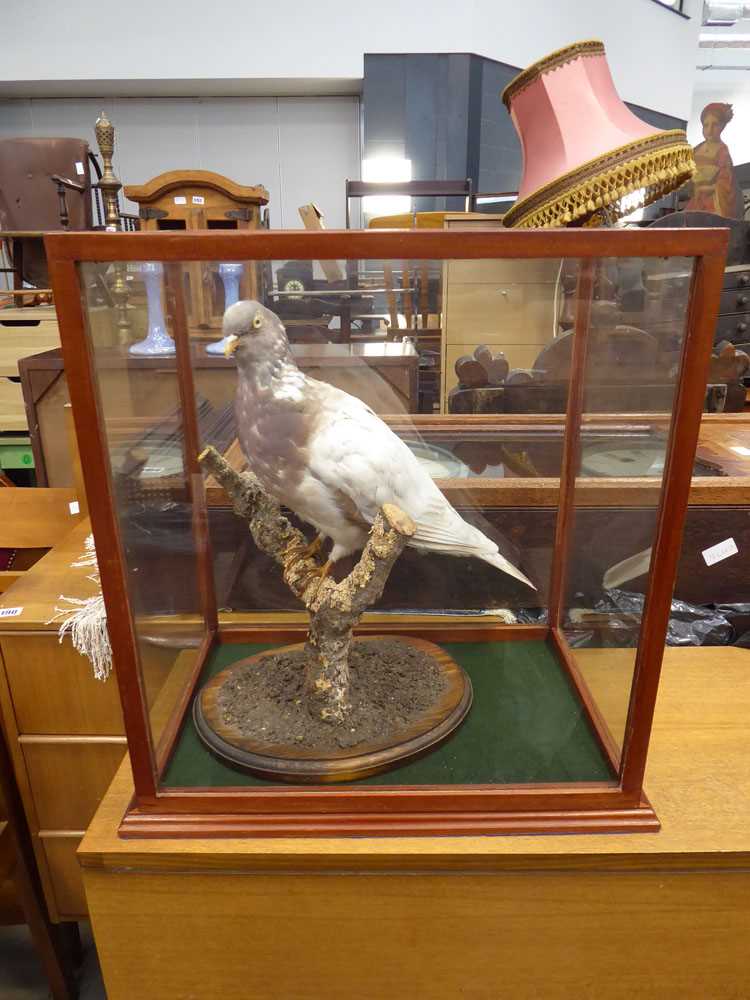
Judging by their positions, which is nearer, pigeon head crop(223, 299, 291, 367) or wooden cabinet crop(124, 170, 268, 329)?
pigeon head crop(223, 299, 291, 367)

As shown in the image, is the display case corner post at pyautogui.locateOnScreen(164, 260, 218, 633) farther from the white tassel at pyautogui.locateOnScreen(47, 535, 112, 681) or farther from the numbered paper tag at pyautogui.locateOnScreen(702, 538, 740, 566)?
the numbered paper tag at pyautogui.locateOnScreen(702, 538, 740, 566)

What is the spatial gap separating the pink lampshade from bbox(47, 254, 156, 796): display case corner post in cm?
40

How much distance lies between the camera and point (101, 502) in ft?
1.89

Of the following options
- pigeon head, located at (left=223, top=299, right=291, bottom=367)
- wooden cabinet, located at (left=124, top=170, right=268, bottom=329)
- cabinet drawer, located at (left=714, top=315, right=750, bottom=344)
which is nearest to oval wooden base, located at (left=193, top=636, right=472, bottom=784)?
pigeon head, located at (left=223, top=299, right=291, bottom=367)

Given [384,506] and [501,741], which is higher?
[384,506]

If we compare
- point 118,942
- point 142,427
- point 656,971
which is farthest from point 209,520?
point 656,971

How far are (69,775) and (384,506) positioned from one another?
739 millimetres

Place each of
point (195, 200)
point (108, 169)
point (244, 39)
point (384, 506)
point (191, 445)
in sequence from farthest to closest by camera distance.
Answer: point (244, 39)
point (195, 200)
point (108, 169)
point (191, 445)
point (384, 506)

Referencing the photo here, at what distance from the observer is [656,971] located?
0.70 m

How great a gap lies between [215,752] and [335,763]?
0.13 metres

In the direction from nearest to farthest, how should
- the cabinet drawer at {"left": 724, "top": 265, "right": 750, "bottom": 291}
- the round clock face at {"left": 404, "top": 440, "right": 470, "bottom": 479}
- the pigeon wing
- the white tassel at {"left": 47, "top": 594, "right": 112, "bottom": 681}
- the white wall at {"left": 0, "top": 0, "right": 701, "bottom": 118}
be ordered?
the pigeon wing < the round clock face at {"left": 404, "top": 440, "right": 470, "bottom": 479} < the white tassel at {"left": 47, "top": 594, "right": 112, "bottom": 681} < the cabinet drawer at {"left": 724, "top": 265, "right": 750, "bottom": 291} < the white wall at {"left": 0, "top": 0, "right": 701, "bottom": 118}

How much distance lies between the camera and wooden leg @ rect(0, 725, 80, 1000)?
40.9 inches

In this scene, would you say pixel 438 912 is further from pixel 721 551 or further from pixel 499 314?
pixel 721 551

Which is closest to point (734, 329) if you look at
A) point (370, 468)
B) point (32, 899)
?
point (370, 468)
